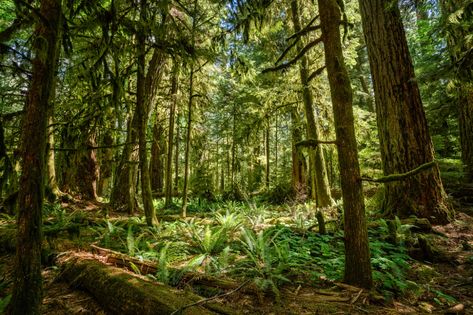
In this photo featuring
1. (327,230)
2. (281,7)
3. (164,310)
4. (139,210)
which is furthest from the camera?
(281,7)

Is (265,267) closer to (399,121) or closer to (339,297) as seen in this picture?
(339,297)

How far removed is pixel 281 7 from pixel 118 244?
26.9ft

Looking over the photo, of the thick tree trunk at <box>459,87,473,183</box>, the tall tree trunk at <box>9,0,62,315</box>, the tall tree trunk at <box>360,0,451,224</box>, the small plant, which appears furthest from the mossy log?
the thick tree trunk at <box>459,87,473,183</box>

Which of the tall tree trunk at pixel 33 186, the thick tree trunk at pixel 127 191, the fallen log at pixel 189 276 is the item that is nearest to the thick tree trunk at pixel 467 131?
the fallen log at pixel 189 276

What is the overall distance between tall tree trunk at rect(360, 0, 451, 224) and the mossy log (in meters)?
4.77

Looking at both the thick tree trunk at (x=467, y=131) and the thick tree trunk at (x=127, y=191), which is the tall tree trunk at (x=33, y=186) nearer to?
the thick tree trunk at (x=127, y=191)

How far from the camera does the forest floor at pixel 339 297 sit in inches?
113

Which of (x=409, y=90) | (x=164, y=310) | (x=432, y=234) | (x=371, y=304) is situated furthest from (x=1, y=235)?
(x=409, y=90)

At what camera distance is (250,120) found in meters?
11.3

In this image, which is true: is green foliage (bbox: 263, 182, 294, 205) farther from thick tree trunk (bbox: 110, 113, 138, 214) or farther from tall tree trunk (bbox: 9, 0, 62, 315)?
tall tree trunk (bbox: 9, 0, 62, 315)

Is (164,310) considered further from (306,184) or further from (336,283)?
(306,184)

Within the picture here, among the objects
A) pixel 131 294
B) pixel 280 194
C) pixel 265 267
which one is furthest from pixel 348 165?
pixel 280 194

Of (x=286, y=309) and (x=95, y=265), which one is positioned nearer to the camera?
(x=286, y=309)

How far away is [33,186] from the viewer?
2359 mm
